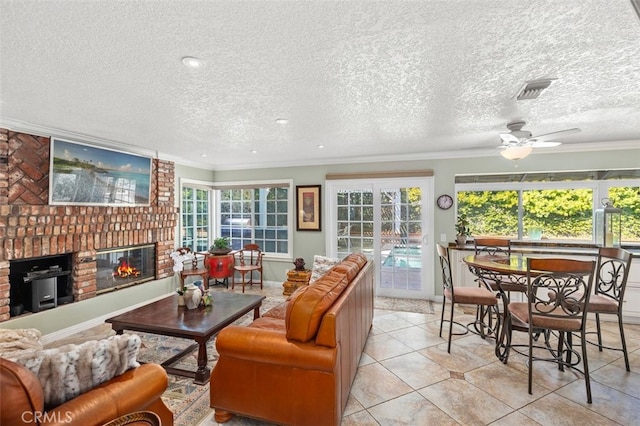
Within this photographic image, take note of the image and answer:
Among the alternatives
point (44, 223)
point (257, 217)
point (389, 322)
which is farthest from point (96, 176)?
point (389, 322)

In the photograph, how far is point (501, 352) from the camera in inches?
121

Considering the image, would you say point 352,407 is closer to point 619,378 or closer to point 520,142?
point 619,378

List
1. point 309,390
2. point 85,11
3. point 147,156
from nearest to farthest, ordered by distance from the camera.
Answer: point 85,11, point 309,390, point 147,156

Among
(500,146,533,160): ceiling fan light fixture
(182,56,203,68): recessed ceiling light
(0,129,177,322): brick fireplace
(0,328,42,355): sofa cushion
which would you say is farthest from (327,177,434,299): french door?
(0,328,42,355): sofa cushion

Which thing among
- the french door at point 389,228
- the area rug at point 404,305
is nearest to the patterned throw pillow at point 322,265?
the area rug at point 404,305

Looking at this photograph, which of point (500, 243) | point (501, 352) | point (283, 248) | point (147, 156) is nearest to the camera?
point (501, 352)

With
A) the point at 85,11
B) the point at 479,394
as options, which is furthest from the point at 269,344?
the point at 85,11

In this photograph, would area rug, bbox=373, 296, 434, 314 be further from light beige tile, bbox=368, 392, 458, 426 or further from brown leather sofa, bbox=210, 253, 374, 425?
brown leather sofa, bbox=210, 253, 374, 425

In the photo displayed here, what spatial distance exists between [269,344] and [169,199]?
3.99m

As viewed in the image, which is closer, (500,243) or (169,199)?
(500,243)

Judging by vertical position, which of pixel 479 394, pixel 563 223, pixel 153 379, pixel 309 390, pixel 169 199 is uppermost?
pixel 169 199

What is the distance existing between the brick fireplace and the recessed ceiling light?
2612mm

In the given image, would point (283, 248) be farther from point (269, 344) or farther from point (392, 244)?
point (269, 344)

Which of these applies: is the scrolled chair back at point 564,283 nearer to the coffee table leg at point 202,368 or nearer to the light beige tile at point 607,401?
the light beige tile at point 607,401
